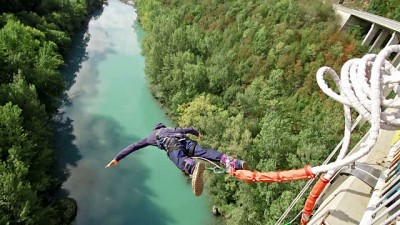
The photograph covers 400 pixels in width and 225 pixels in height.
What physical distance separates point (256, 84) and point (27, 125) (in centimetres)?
1270

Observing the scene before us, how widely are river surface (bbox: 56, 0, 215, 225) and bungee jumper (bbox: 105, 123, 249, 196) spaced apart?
35.2ft

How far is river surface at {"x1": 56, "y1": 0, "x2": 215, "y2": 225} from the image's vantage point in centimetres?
1770

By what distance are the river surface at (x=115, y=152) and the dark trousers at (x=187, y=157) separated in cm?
1115

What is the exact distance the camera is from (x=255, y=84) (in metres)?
21.5

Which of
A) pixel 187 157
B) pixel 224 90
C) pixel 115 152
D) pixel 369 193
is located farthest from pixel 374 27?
pixel 187 157

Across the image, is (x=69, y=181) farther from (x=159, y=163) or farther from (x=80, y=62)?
(x=80, y=62)

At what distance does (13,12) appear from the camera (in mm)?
28609

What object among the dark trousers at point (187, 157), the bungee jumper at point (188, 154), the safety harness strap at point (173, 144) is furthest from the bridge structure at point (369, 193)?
the safety harness strap at point (173, 144)

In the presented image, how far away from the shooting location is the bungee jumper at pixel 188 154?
6.43 m

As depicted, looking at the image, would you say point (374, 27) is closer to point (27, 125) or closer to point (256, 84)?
point (256, 84)

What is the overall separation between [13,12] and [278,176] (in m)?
29.9

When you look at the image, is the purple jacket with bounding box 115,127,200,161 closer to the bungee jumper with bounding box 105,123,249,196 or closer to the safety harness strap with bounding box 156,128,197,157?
the bungee jumper with bounding box 105,123,249,196

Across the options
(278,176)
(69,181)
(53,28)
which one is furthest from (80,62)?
(278,176)

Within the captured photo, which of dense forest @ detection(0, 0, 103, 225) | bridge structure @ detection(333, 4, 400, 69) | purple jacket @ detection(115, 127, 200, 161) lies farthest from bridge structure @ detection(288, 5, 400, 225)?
bridge structure @ detection(333, 4, 400, 69)
